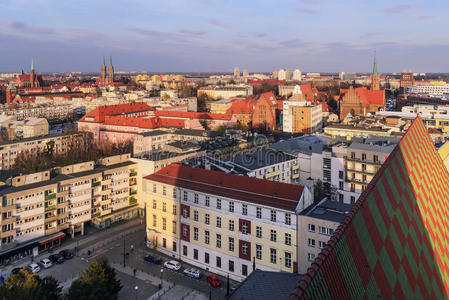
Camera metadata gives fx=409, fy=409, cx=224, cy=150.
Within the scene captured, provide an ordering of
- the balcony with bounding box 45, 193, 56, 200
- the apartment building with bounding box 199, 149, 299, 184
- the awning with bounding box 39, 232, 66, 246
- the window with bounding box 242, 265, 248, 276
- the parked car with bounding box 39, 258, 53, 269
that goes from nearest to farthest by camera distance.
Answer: the window with bounding box 242, 265, 248, 276 < the parked car with bounding box 39, 258, 53, 269 < the awning with bounding box 39, 232, 66, 246 < the balcony with bounding box 45, 193, 56, 200 < the apartment building with bounding box 199, 149, 299, 184

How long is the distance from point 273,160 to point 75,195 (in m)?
14.7

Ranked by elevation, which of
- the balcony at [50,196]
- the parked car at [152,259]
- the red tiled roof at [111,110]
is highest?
the red tiled roof at [111,110]

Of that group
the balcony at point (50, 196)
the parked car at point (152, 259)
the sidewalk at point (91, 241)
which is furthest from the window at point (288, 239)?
the balcony at point (50, 196)

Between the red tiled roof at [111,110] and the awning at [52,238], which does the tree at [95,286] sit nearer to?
the awning at [52,238]

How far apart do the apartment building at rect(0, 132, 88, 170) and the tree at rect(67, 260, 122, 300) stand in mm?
32452

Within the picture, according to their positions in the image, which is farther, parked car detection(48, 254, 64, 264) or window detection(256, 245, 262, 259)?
parked car detection(48, 254, 64, 264)

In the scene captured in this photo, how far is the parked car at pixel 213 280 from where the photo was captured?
21.2m

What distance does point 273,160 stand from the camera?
3169 cm

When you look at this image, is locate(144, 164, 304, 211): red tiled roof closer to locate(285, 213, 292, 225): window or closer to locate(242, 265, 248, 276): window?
locate(285, 213, 292, 225): window

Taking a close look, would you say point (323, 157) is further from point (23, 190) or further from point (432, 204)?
point (23, 190)

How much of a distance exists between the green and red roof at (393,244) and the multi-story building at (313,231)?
5278 mm

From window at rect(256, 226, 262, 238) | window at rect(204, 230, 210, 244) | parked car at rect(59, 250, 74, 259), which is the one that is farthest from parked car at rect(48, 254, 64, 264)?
window at rect(256, 226, 262, 238)

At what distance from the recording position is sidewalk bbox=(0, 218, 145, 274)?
23847 millimetres

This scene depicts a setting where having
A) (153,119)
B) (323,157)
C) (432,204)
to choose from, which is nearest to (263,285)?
(432,204)
